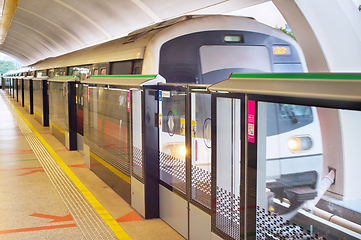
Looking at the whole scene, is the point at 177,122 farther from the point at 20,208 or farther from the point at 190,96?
the point at 20,208

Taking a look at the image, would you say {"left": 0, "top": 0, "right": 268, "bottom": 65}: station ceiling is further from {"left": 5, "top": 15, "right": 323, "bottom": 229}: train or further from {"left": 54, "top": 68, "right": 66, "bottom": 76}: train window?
{"left": 5, "top": 15, "right": 323, "bottom": 229}: train

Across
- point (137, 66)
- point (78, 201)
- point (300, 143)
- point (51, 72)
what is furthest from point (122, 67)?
point (51, 72)

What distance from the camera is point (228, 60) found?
622cm

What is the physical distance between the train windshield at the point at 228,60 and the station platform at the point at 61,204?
7.73 ft

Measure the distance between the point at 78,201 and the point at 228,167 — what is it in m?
3.43

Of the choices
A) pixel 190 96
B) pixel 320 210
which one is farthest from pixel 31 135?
pixel 320 210

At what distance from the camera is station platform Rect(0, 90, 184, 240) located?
4.96 metres

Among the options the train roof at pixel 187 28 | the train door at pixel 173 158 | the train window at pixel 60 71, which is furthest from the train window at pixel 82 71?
the train door at pixel 173 158

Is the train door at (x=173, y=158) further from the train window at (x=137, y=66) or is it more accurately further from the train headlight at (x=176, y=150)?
the train window at (x=137, y=66)

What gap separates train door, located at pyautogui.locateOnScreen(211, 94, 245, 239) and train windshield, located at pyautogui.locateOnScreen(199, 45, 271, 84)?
8.46 ft

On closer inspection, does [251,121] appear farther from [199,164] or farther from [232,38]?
[232,38]

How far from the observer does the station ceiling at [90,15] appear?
1348 centimetres

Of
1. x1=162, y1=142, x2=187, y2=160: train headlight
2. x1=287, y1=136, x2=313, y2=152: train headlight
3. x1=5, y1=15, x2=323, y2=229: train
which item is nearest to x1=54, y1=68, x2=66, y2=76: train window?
x1=5, y1=15, x2=323, y2=229: train

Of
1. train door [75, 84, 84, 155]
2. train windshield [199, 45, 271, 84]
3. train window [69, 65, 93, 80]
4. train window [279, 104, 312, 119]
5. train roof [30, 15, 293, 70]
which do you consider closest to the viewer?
train window [279, 104, 312, 119]
